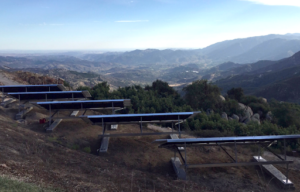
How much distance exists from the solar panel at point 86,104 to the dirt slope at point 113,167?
1441 millimetres

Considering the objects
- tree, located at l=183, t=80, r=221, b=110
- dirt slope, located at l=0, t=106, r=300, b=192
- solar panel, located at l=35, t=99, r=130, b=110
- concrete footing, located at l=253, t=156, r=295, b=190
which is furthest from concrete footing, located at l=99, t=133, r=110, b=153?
tree, located at l=183, t=80, r=221, b=110

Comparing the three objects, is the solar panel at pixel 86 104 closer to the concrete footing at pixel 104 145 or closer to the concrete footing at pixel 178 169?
the concrete footing at pixel 104 145

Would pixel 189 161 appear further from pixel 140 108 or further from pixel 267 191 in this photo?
pixel 140 108

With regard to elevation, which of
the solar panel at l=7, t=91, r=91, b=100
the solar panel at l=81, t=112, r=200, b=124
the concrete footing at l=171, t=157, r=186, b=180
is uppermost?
the solar panel at l=7, t=91, r=91, b=100

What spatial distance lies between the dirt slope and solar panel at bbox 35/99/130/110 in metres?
1.44

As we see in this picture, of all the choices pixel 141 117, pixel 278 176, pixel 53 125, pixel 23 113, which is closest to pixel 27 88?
pixel 23 113

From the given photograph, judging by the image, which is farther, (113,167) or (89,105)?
(89,105)

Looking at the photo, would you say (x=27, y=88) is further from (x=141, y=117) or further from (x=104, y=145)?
(x=141, y=117)

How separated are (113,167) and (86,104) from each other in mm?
5655

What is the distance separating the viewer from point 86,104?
11.7 metres

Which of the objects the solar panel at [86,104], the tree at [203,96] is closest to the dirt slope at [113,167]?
the solar panel at [86,104]

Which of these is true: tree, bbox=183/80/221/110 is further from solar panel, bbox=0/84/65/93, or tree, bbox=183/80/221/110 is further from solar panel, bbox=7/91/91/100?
solar panel, bbox=0/84/65/93

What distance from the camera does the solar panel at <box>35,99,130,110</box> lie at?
1066 centimetres

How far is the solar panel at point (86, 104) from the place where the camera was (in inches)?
420
